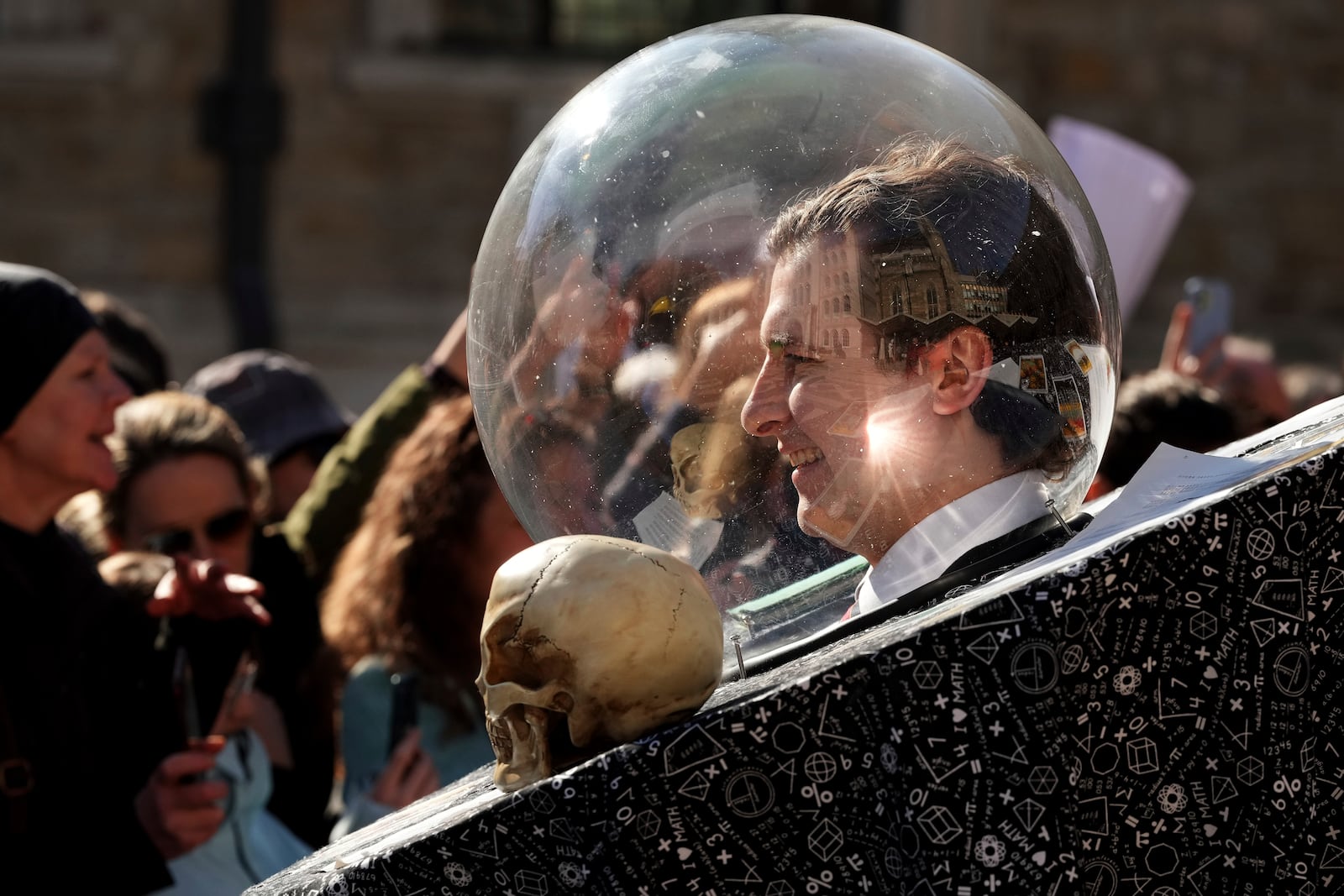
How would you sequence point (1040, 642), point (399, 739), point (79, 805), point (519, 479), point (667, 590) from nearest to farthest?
1. point (1040, 642)
2. point (667, 590)
3. point (519, 479)
4. point (79, 805)
5. point (399, 739)

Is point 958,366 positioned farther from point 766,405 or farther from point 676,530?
point 676,530

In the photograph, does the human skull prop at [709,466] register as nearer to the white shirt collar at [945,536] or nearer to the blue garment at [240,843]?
the white shirt collar at [945,536]

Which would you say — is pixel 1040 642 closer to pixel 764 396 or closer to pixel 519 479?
pixel 764 396

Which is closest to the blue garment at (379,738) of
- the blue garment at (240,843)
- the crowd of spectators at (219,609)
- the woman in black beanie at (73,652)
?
the crowd of spectators at (219,609)

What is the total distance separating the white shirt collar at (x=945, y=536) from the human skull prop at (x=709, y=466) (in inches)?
5.1

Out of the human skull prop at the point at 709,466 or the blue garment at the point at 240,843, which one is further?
the blue garment at the point at 240,843

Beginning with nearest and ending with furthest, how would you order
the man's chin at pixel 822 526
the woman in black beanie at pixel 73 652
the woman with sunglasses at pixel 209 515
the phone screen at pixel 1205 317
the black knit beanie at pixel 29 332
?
1. the man's chin at pixel 822 526
2. the woman in black beanie at pixel 73 652
3. the black knit beanie at pixel 29 332
4. the woman with sunglasses at pixel 209 515
5. the phone screen at pixel 1205 317

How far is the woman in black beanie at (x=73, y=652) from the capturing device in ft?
7.89

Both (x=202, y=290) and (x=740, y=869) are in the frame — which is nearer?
(x=740, y=869)

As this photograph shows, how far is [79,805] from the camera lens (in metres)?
2.44

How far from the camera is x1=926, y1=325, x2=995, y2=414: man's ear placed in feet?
3.87

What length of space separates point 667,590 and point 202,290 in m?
7.67

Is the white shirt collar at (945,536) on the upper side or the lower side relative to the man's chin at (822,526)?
lower

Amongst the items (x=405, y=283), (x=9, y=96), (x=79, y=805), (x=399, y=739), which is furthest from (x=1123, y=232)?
(x=9, y=96)
